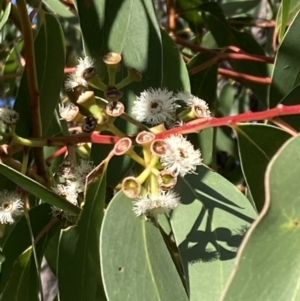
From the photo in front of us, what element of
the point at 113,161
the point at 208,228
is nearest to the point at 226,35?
the point at 113,161

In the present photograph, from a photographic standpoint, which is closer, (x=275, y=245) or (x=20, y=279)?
(x=275, y=245)

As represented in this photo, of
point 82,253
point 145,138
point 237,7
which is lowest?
point 237,7

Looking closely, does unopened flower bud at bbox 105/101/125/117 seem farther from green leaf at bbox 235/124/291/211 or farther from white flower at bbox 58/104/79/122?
green leaf at bbox 235/124/291/211

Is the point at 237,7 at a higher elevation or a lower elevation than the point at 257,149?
lower

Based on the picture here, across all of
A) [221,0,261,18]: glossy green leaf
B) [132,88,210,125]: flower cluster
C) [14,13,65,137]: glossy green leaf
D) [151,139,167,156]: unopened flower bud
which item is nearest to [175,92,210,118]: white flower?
[132,88,210,125]: flower cluster

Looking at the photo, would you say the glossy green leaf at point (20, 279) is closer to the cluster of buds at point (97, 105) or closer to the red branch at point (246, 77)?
the cluster of buds at point (97, 105)

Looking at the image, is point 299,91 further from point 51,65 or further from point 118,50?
point 51,65

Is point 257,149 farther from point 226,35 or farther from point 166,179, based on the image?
point 226,35

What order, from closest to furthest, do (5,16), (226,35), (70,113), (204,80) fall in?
(70,113) < (5,16) < (204,80) < (226,35)
